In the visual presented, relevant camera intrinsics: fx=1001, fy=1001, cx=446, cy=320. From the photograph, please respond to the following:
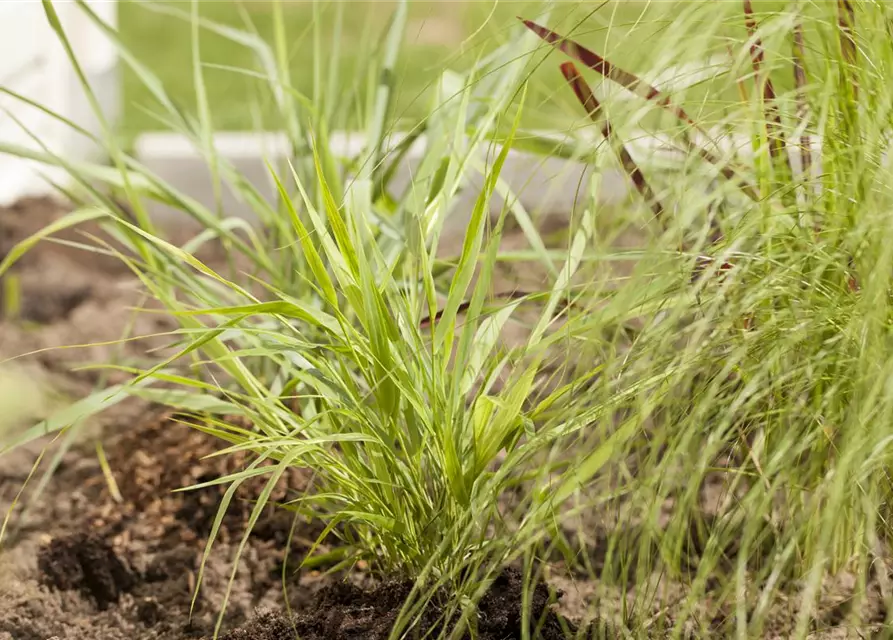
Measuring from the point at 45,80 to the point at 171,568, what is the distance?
2328 millimetres

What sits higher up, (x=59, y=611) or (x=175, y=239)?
(x=175, y=239)

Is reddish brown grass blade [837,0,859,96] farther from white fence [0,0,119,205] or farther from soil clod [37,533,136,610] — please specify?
white fence [0,0,119,205]

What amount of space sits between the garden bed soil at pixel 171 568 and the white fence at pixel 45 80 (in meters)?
1.32

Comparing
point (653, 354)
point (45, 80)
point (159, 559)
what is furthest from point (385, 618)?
point (45, 80)

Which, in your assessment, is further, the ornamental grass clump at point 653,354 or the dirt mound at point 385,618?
the dirt mound at point 385,618

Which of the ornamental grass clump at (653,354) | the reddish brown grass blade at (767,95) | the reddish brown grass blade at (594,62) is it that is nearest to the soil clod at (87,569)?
the ornamental grass clump at (653,354)

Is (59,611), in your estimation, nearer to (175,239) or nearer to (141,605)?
(141,605)

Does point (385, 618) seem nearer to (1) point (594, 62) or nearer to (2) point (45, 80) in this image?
(1) point (594, 62)

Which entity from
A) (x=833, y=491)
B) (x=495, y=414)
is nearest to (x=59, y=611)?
(x=495, y=414)

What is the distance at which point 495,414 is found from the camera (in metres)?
1.27

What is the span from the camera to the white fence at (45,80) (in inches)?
123

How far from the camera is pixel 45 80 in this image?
337 centimetres

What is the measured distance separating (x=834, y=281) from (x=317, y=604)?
78cm

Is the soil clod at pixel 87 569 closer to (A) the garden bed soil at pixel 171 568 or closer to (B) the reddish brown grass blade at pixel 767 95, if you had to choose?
(A) the garden bed soil at pixel 171 568
